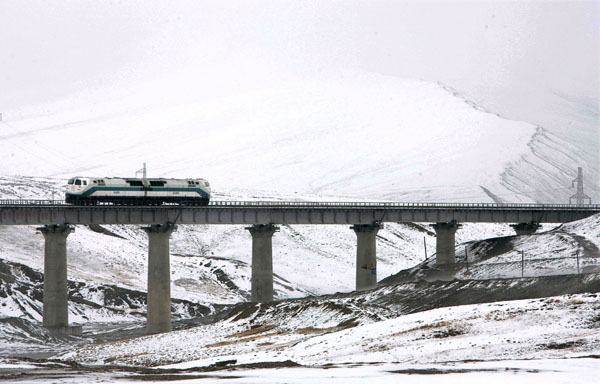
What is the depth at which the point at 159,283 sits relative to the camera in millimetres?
106688

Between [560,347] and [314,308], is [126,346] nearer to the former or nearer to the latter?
[314,308]

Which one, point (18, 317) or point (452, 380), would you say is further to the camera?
point (18, 317)

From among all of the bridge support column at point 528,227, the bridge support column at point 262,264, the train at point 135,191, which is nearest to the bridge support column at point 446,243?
the bridge support column at point 528,227

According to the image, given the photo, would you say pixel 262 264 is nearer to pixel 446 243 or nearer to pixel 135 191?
pixel 135 191

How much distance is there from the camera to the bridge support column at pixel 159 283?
104656 mm

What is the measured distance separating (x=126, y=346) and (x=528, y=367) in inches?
1789

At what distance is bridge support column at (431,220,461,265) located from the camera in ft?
422

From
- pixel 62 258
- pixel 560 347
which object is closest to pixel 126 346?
pixel 62 258

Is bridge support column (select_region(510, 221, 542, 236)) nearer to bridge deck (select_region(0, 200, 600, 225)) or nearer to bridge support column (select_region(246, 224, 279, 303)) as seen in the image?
bridge deck (select_region(0, 200, 600, 225))

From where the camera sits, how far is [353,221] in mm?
122562

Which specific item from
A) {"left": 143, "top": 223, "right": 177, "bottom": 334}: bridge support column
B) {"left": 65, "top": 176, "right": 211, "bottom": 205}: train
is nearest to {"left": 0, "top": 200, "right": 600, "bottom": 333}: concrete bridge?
{"left": 143, "top": 223, "right": 177, "bottom": 334}: bridge support column

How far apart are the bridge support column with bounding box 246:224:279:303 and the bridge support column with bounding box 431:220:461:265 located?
2461cm

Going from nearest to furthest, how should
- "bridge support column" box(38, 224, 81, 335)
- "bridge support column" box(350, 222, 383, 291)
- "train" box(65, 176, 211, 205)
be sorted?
"bridge support column" box(38, 224, 81, 335), "train" box(65, 176, 211, 205), "bridge support column" box(350, 222, 383, 291)

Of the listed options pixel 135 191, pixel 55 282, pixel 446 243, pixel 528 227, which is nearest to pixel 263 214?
pixel 135 191
